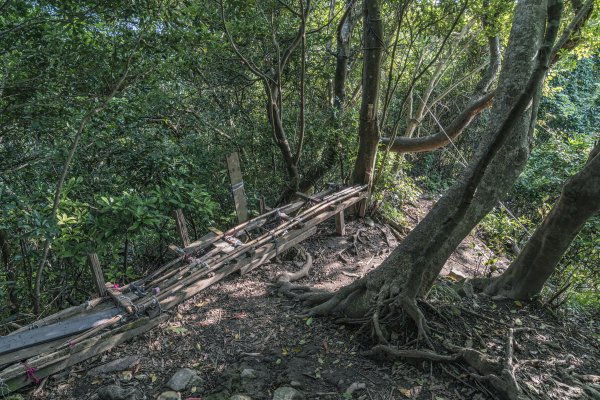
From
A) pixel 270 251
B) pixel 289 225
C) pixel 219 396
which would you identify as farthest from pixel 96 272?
pixel 289 225

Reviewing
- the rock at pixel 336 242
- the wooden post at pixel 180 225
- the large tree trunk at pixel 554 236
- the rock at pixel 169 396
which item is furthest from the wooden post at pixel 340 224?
the rock at pixel 169 396

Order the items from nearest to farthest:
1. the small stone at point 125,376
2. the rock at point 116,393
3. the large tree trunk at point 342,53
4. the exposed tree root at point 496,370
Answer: the exposed tree root at point 496,370 < the rock at point 116,393 < the small stone at point 125,376 < the large tree trunk at point 342,53

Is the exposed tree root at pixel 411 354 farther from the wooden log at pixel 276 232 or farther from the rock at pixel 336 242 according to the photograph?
the rock at pixel 336 242

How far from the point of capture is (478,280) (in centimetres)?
519

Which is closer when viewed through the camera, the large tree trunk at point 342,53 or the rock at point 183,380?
the rock at point 183,380

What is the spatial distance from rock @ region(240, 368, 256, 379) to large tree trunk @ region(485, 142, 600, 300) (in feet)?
10.4

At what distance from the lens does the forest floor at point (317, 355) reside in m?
3.28

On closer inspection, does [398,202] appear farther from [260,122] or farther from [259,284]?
[259,284]

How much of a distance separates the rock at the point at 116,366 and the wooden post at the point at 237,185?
8.29 ft

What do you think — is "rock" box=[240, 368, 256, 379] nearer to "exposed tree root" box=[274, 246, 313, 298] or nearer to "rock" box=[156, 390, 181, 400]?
"rock" box=[156, 390, 181, 400]

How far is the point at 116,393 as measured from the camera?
3.29 metres

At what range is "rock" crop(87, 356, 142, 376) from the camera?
357 centimetres

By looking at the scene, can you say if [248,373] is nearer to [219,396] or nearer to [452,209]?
[219,396]

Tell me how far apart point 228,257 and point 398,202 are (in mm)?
5242
